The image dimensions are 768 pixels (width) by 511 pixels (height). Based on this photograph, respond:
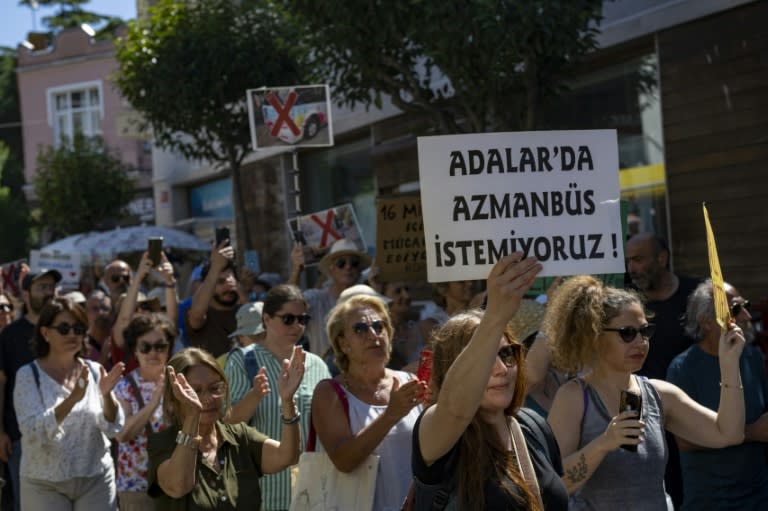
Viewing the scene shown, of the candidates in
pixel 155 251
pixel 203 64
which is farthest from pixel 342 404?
pixel 203 64

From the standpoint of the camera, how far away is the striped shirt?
20.2ft

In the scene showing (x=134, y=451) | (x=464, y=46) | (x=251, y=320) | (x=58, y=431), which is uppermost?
(x=464, y=46)

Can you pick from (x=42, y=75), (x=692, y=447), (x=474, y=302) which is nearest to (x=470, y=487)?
(x=692, y=447)

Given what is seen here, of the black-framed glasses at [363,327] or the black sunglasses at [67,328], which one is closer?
the black-framed glasses at [363,327]

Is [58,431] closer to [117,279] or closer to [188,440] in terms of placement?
[188,440]

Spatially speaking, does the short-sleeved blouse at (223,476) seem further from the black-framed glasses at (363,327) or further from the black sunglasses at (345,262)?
the black sunglasses at (345,262)

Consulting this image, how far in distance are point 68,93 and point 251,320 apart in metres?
37.7

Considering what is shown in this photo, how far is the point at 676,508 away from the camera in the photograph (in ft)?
16.3

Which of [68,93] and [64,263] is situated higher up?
[68,93]

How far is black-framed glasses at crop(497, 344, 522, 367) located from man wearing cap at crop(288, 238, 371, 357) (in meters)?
4.54

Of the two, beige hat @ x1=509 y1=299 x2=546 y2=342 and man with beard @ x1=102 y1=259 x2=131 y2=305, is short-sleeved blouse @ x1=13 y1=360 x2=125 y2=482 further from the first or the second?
man with beard @ x1=102 y1=259 x2=131 y2=305

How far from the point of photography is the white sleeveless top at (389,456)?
5.06 meters

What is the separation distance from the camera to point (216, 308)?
28.9 ft

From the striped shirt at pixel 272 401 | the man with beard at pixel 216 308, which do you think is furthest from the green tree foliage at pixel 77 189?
the striped shirt at pixel 272 401
